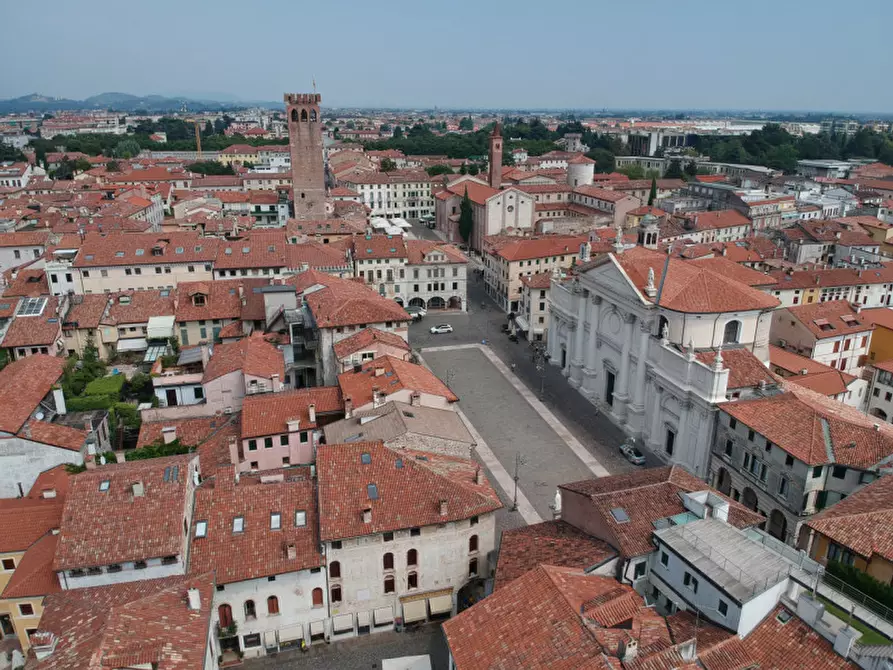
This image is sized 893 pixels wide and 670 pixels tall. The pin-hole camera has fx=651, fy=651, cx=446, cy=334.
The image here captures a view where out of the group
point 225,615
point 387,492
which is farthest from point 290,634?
point 387,492

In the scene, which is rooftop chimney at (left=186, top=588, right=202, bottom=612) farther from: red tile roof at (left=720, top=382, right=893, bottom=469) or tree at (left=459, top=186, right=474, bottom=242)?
tree at (left=459, top=186, right=474, bottom=242)

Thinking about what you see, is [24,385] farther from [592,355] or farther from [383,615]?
[592,355]

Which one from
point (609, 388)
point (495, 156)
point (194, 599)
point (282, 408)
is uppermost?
point (495, 156)

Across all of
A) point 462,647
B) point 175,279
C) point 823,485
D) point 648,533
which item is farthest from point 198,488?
point 175,279

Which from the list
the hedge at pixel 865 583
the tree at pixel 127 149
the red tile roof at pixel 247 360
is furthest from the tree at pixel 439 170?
the hedge at pixel 865 583

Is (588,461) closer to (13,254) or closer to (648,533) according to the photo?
(648,533)

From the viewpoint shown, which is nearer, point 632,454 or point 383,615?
point 383,615

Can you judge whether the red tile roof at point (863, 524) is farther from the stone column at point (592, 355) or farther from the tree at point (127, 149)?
the tree at point (127, 149)
